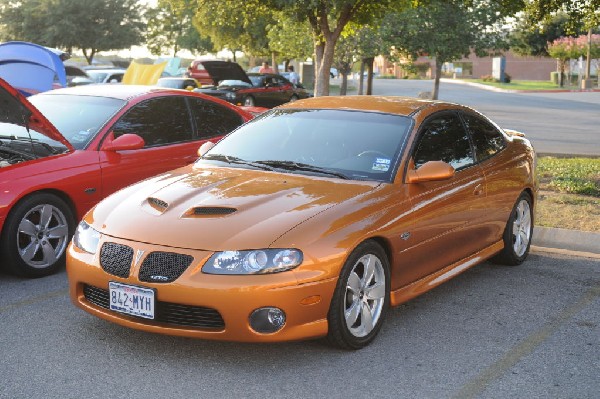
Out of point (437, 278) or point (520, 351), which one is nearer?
point (520, 351)

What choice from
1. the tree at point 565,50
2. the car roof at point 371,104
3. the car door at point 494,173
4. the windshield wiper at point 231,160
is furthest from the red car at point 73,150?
the tree at point 565,50

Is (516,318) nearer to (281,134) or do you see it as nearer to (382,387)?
(382,387)

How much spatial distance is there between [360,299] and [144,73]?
50.9 ft

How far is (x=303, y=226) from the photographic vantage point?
4.77 metres

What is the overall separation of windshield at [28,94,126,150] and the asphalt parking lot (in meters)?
1.70

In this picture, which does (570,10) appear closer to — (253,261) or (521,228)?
(521,228)

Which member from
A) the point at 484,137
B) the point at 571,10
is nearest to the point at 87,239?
the point at 484,137

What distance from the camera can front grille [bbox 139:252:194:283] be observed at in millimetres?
4598

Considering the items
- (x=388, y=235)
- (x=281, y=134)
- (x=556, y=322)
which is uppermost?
(x=281, y=134)

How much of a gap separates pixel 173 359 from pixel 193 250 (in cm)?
66

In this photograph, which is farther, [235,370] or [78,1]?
[78,1]

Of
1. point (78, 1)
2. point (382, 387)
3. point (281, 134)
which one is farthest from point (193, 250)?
point (78, 1)

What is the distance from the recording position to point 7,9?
58969 mm

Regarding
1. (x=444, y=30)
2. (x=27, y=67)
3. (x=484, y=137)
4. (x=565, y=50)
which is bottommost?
(x=484, y=137)
